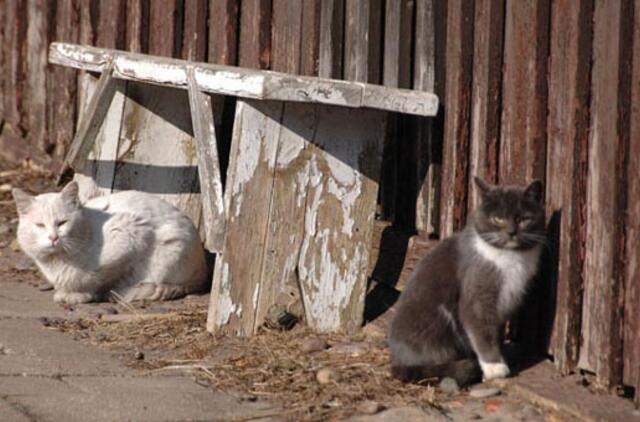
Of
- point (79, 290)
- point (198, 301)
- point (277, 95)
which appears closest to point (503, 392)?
point (277, 95)

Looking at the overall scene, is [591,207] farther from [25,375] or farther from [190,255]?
[190,255]

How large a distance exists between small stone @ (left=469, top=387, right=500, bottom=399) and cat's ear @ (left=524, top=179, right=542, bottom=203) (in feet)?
2.84

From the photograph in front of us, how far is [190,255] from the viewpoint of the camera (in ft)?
25.7

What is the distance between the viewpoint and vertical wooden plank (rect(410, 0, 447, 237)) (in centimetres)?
634

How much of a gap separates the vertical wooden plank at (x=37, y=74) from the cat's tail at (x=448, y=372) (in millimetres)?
5655

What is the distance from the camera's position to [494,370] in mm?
5547

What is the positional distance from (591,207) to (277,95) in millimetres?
1729

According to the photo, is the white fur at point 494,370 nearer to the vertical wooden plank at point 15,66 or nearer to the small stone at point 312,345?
the small stone at point 312,345

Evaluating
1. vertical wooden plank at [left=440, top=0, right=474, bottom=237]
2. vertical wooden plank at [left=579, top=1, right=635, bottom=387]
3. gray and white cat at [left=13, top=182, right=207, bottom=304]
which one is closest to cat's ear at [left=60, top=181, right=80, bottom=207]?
gray and white cat at [left=13, top=182, right=207, bottom=304]

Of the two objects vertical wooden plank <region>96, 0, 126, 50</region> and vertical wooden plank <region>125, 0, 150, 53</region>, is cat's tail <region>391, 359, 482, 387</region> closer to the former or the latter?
vertical wooden plank <region>125, 0, 150, 53</region>

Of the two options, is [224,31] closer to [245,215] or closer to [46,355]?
[245,215]

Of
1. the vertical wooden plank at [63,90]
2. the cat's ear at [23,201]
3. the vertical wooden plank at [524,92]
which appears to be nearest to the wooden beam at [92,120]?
the cat's ear at [23,201]

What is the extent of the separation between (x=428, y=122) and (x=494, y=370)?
1555mm

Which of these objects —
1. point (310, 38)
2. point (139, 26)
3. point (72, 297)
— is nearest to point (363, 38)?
point (310, 38)
